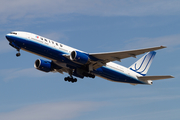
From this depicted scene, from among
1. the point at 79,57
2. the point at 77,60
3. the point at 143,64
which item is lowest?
the point at 77,60

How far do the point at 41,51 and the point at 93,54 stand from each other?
806cm

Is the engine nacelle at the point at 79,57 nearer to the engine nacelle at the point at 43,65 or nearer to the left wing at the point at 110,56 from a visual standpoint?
the left wing at the point at 110,56

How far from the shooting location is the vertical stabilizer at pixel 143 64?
5720cm

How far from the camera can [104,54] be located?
4600 centimetres

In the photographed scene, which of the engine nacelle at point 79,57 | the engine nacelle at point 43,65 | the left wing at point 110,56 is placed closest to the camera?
the left wing at point 110,56

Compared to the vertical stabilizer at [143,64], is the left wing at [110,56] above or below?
below

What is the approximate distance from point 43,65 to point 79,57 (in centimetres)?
833

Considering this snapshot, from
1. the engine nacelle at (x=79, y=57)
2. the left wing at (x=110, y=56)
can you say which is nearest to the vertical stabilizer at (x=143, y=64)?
the left wing at (x=110, y=56)

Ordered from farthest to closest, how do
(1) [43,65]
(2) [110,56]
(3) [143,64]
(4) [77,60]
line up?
(3) [143,64]
(1) [43,65]
(2) [110,56]
(4) [77,60]

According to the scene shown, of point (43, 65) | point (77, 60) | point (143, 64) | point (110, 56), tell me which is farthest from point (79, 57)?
point (143, 64)

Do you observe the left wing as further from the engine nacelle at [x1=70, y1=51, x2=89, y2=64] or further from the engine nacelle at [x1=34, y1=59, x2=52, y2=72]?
the engine nacelle at [x1=34, y1=59, x2=52, y2=72]

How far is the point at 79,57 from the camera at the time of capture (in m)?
45.0

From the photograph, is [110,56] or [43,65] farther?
[43,65]

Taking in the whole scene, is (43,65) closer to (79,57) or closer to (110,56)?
(79,57)
